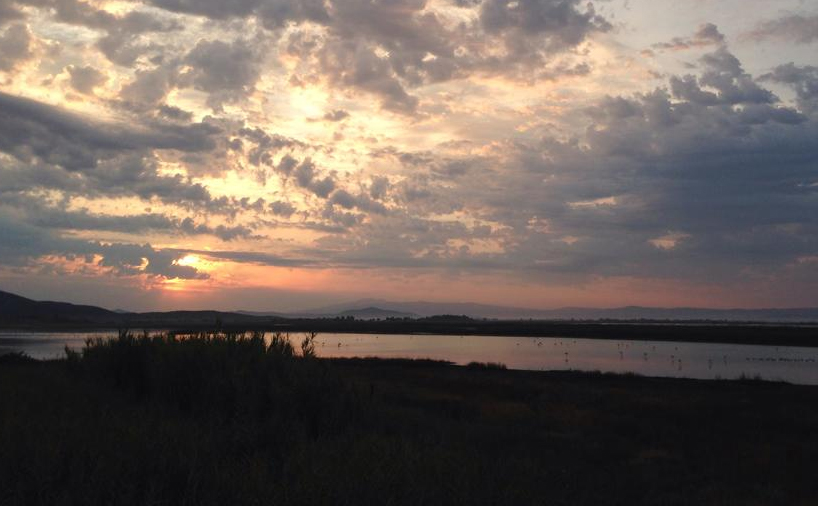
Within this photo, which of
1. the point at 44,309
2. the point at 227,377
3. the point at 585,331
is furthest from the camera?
the point at 44,309

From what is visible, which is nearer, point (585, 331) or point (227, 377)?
point (227, 377)

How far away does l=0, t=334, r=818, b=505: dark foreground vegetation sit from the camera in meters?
7.24

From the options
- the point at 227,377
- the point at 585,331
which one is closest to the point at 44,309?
the point at 585,331

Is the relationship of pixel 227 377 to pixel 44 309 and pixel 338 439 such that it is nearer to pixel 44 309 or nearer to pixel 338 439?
pixel 338 439

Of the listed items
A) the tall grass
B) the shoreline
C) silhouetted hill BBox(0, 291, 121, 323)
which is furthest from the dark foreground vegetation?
silhouetted hill BBox(0, 291, 121, 323)

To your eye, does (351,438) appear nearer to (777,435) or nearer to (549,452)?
(549,452)

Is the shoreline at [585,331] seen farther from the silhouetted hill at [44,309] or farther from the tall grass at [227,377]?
the silhouetted hill at [44,309]

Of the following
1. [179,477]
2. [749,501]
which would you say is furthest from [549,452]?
[179,477]

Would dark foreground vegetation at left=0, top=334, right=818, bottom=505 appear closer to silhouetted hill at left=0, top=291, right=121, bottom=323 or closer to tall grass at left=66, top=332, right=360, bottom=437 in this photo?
tall grass at left=66, top=332, right=360, bottom=437

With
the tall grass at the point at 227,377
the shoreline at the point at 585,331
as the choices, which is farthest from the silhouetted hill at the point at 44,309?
the tall grass at the point at 227,377

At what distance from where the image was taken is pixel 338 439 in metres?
10.5

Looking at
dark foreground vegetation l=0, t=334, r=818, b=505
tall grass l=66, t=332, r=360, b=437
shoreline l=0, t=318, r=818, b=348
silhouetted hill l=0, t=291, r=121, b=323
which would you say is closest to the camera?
dark foreground vegetation l=0, t=334, r=818, b=505

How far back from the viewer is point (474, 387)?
28.3m

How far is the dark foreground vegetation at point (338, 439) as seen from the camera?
7.24 meters
